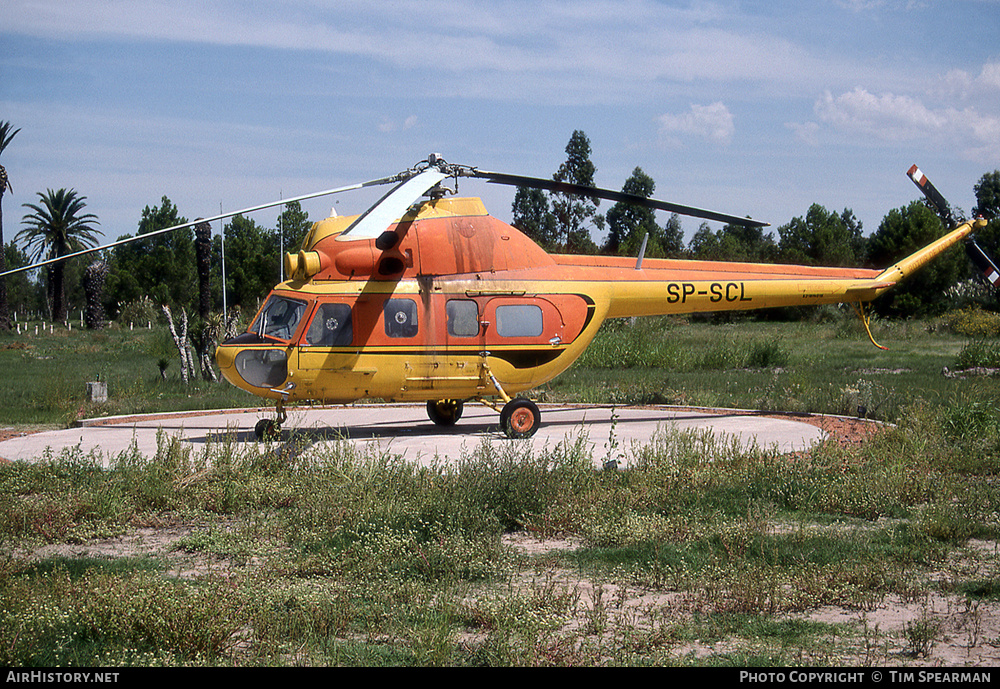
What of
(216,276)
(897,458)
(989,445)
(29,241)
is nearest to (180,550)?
(897,458)

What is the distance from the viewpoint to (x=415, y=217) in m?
12.8

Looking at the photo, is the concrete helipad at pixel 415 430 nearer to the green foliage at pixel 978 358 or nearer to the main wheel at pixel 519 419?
the main wheel at pixel 519 419

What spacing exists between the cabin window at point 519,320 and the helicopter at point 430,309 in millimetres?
17

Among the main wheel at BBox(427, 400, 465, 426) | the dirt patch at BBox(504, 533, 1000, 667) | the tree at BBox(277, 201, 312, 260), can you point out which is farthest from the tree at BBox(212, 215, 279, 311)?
the dirt patch at BBox(504, 533, 1000, 667)

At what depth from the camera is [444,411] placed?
14688 millimetres

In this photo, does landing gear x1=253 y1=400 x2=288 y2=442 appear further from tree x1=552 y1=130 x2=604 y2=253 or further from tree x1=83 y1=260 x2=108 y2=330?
tree x1=83 y1=260 x2=108 y2=330

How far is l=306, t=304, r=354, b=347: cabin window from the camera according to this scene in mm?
12375

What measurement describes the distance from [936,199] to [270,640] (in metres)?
16.3

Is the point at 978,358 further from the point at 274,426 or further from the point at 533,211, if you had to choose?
the point at 533,211

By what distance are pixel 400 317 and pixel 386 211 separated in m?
2.24

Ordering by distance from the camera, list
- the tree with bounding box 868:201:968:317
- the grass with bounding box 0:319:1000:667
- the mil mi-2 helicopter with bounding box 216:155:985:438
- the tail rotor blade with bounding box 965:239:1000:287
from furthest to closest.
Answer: the tree with bounding box 868:201:968:317
the tail rotor blade with bounding box 965:239:1000:287
the mil mi-2 helicopter with bounding box 216:155:985:438
the grass with bounding box 0:319:1000:667

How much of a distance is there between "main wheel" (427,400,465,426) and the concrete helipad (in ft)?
0.65

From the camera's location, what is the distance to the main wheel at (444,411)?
14641 mm
